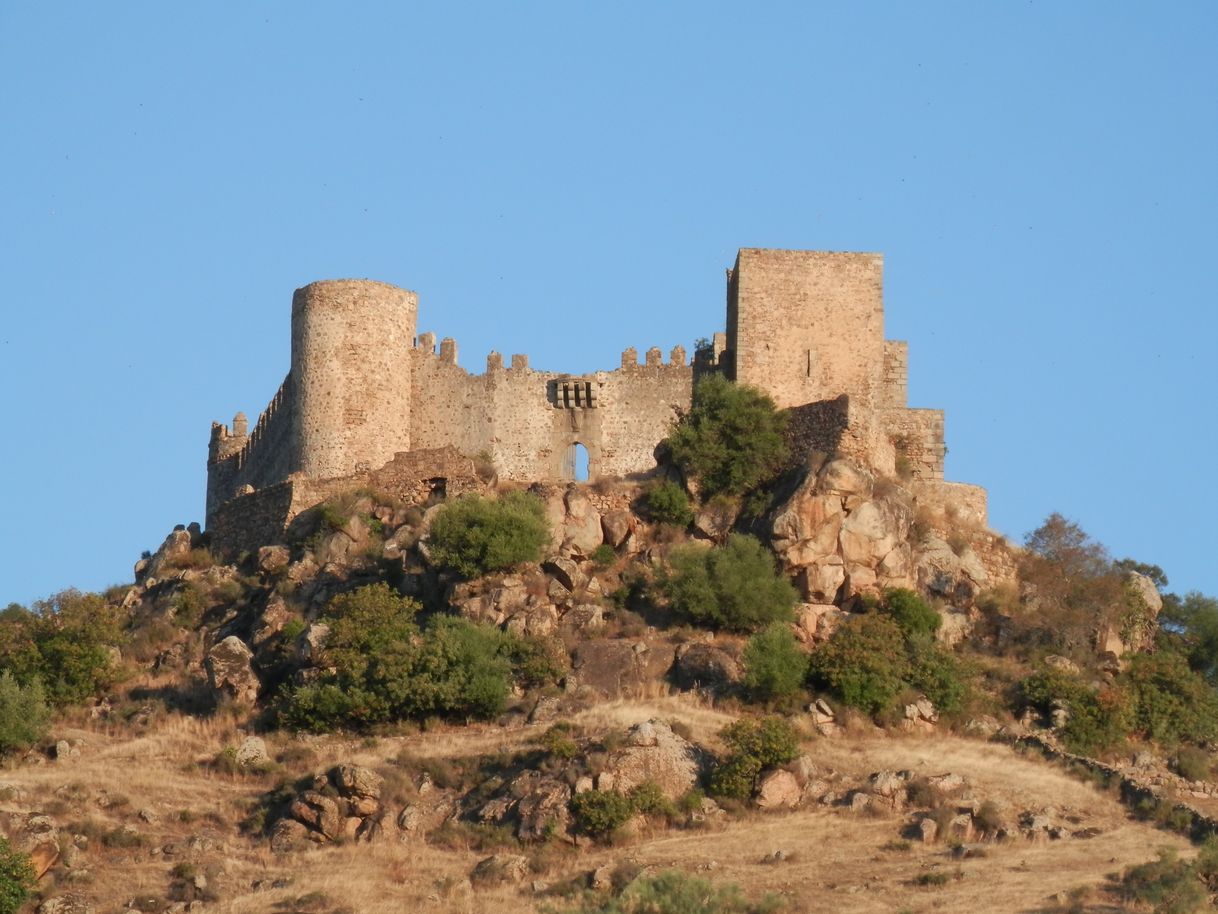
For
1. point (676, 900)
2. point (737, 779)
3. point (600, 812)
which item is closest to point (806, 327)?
point (737, 779)

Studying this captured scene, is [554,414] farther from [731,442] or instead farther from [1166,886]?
[1166,886]

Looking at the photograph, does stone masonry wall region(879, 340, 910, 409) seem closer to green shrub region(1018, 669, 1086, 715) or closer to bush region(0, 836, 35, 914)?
green shrub region(1018, 669, 1086, 715)

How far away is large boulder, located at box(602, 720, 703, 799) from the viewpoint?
46625mm

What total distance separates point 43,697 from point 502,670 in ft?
30.4

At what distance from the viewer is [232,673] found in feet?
175

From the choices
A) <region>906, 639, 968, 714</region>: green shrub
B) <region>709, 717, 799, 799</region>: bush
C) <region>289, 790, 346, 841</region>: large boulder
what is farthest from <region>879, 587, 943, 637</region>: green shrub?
<region>289, 790, 346, 841</region>: large boulder

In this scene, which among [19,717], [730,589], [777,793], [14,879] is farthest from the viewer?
[730,589]

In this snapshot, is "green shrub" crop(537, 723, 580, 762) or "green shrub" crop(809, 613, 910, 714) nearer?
"green shrub" crop(537, 723, 580, 762)

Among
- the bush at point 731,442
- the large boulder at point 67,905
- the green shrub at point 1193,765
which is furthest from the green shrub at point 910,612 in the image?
the large boulder at point 67,905

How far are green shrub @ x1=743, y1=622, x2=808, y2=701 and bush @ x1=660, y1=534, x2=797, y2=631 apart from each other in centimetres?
146

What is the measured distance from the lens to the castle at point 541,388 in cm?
6056

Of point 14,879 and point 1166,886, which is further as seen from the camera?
point 14,879

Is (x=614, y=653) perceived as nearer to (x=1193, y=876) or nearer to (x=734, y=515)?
(x=734, y=515)

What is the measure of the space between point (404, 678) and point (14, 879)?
30.3 ft
